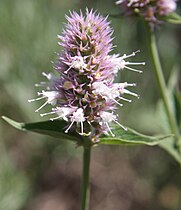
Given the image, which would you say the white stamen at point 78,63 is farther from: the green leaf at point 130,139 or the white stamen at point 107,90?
the green leaf at point 130,139

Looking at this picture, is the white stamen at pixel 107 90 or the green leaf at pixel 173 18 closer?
the white stamen at pixel 107 90

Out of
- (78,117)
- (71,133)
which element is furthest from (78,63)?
(71,133)

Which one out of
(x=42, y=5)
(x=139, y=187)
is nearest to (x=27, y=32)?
(x=42, y=5)

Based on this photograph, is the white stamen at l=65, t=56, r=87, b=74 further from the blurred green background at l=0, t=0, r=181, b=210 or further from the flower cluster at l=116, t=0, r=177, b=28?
the blurred green background at l=0, t=0, r=181, b=210

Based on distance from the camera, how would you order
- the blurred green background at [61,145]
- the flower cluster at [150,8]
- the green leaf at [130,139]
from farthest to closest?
1. the blurred green background at [61,145]
2. the flower cluster at [150,8]
3. the green leaf at [130,139]

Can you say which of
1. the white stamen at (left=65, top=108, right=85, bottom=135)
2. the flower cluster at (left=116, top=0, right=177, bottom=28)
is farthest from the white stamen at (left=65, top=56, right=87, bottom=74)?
the flower cluster at (left=116, top=0, right=177, bottom=28)

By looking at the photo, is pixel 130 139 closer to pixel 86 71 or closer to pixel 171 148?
pixel 86 71

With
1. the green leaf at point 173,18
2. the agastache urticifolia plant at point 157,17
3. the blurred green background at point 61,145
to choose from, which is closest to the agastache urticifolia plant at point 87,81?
the agastache urticifolia plant at point 157,17
